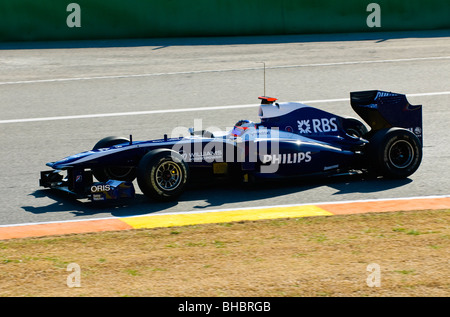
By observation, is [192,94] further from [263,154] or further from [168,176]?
[168,176]

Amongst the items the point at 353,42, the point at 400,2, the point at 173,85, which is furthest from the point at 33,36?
the point at 400,2

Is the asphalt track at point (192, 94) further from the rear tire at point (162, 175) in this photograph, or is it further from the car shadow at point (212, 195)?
the rear tire at point (162, 175)

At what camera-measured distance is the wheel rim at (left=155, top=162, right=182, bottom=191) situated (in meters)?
9.12

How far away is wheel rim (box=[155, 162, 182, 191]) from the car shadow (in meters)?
0.24

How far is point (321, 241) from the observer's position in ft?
25.6

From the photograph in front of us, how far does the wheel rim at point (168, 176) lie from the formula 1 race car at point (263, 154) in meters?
0.01

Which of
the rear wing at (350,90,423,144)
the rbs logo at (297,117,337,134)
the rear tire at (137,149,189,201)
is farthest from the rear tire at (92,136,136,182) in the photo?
the rear wing at (350,90,423,144)

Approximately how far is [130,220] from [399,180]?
365cm

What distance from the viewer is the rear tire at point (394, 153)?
9.98m

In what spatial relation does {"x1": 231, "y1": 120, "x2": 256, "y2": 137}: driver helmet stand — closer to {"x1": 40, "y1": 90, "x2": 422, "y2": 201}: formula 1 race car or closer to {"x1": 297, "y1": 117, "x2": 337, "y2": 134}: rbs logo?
{"x1": 40, "y1": 90, "x2": 422, "y2": 201}: formula 1 race car

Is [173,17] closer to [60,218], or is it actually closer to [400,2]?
[400,2]

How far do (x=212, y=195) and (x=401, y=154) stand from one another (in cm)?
253
